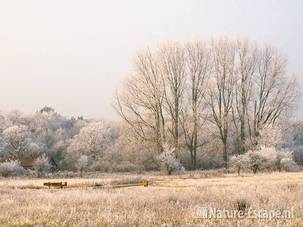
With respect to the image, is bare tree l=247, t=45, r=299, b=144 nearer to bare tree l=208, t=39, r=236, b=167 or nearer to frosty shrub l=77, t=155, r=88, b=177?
bare tree l=208, t=39, r=236, b=167

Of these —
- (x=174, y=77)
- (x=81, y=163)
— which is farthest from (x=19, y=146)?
(x=174, y=77)

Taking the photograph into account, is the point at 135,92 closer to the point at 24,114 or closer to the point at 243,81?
the point at 243,81

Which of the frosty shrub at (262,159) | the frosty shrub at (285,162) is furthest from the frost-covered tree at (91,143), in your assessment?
the frosty shrub at (285,162)

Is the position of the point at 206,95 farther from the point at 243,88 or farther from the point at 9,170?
the point at 9,170

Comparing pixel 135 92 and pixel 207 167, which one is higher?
pixel 135 92

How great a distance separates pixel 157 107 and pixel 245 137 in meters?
11.9

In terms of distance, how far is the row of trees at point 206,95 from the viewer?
2028 inches

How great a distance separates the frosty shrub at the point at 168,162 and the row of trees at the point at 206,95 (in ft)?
12.1

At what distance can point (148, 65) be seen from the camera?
53031 mm

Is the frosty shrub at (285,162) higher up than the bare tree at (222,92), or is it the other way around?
the bare tree at (222,92)

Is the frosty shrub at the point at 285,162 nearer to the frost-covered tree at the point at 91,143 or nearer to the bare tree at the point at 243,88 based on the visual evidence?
the bare tree at the point at 243,88

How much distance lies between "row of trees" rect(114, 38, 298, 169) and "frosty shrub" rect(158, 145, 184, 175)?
12.1ft

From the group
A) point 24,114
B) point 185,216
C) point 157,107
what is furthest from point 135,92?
point 185,216

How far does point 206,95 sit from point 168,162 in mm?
11171
